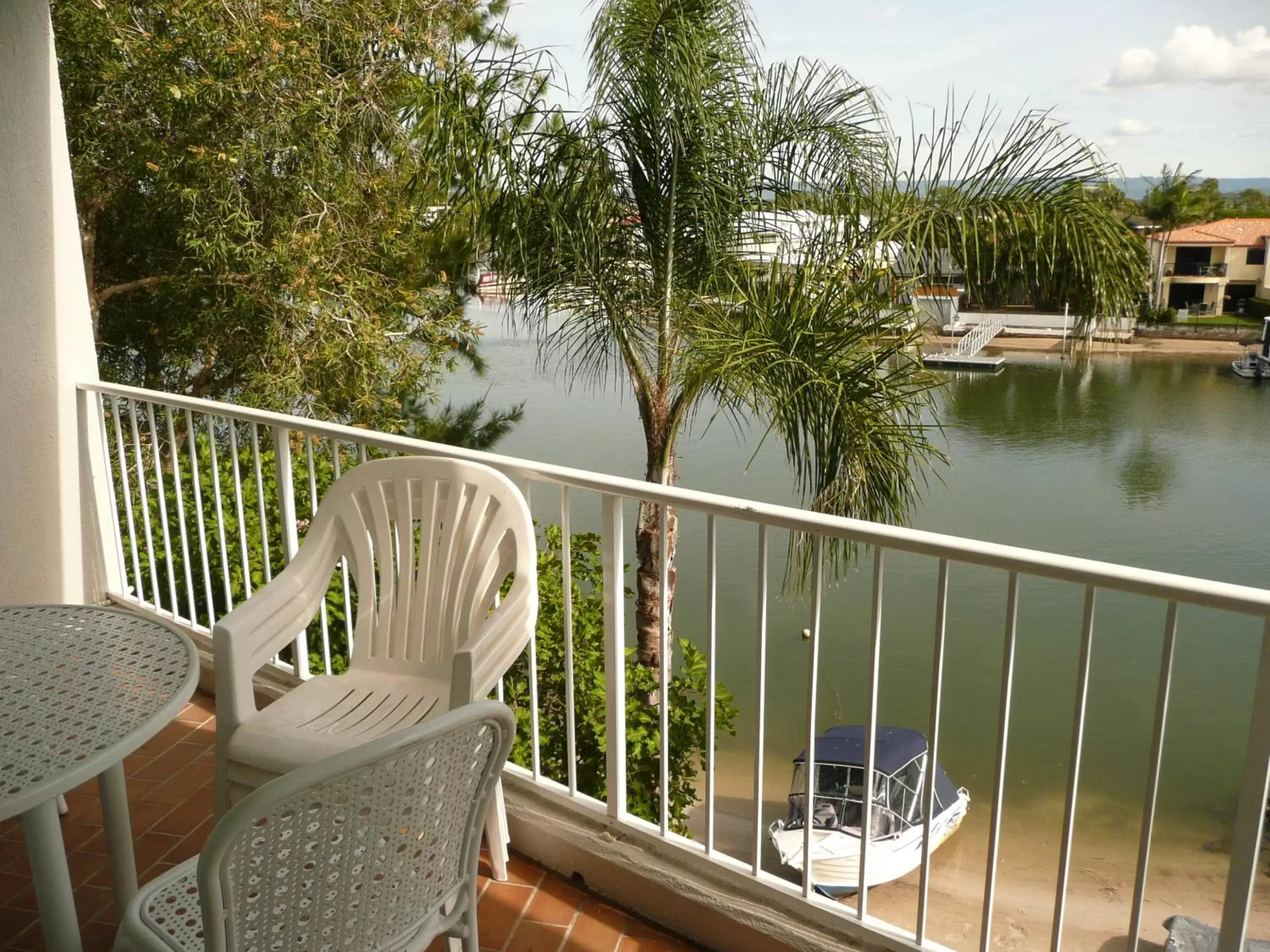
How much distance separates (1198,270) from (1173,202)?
2.65 m

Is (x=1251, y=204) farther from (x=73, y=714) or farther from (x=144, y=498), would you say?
(x=73, y=714)

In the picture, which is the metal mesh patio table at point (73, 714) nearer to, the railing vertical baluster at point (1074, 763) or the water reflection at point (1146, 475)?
the railing vertical baluster at point (1074, 763)

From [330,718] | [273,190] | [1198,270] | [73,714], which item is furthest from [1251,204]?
[73,714]

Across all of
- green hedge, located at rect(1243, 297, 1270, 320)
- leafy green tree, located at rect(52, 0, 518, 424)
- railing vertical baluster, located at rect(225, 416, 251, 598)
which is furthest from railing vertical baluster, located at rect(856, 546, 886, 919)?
green hedge, located at rect(1243, 297, 1270, 320)

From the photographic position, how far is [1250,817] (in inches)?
60.8

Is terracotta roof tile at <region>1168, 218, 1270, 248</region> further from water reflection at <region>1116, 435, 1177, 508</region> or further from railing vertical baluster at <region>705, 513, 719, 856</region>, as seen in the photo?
railing vertical baluster at <region>705, 513, 719, 856</region>

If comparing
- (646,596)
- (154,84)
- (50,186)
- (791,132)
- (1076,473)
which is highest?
(154,84)

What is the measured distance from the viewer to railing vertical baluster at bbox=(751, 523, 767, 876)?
2004mm

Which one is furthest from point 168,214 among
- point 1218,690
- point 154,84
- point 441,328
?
point 1218,690

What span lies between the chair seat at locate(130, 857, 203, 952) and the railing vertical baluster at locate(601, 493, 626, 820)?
100cm

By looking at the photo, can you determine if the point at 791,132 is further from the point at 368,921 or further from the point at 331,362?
the point at 368,921

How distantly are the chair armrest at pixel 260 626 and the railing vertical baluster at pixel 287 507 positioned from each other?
0.64 meters

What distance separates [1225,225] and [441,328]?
34.2 meters

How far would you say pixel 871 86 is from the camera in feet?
24.5
